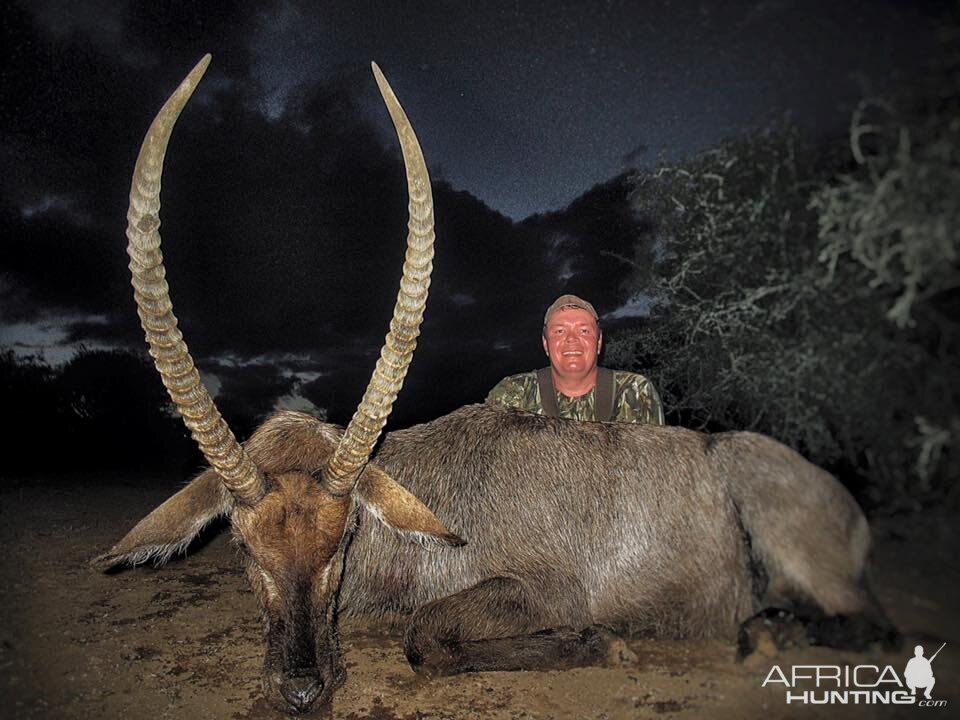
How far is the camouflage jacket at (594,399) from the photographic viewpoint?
16.7ft

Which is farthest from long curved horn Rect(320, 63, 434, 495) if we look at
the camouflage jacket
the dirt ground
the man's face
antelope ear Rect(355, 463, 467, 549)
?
the man's face

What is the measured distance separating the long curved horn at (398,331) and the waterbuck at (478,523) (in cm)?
1

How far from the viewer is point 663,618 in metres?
3.42

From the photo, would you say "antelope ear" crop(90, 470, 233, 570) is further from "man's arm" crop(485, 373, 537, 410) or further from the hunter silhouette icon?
the hunter silhouette icon

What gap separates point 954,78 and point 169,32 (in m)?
21.4

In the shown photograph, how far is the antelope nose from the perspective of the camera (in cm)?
256

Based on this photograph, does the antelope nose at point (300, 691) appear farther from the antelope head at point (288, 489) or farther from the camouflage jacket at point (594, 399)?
the camouflage jacket at point (594, 399)

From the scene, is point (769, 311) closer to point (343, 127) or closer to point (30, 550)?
point (30, 550)

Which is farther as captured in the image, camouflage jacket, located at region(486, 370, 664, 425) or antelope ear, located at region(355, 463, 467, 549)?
camouflage jacket, located at region(486, 370, 664, 425)

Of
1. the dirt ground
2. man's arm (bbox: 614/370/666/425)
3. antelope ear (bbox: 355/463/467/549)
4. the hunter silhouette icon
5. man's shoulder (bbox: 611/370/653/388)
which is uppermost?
man's shoulder (bbox: 611/370/653/388)

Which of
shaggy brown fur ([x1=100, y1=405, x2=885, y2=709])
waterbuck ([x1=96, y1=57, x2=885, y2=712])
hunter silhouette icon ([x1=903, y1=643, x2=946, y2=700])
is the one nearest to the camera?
hunter silhouette icon ([x1=903, y1=643, x2=946, y2=700])

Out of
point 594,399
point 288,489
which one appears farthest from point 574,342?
point 288,489

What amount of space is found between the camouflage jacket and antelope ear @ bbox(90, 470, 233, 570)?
A: 2.37 m

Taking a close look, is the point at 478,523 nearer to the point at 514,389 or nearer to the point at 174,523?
the point at 174,523
